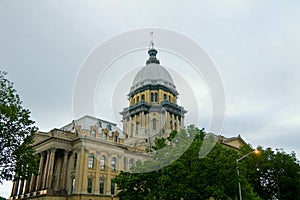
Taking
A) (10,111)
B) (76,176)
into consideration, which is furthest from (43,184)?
(10,111)

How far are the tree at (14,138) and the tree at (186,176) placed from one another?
9666mm

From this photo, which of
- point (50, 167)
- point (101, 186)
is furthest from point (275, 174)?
point (50, 167)

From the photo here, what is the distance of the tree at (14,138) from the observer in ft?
82.3

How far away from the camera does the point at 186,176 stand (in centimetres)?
2370

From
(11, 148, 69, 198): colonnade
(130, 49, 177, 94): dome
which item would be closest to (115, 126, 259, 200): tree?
(11, 148, 69, 198): colonnade

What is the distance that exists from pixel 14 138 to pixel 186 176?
17.1 meters

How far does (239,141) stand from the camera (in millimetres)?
72438

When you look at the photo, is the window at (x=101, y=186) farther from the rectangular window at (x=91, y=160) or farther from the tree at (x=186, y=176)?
the tree at (x=186, y=176)

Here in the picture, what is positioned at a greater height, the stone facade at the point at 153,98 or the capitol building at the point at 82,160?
the stone facade at the point at 153,98

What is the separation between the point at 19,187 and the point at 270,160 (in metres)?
52.8

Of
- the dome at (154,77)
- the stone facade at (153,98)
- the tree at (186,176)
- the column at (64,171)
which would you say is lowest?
the tree at (186,176)

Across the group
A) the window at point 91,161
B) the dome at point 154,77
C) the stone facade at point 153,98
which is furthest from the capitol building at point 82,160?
the dome at point 154,77

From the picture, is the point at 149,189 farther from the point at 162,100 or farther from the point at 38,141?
the point at 162,100

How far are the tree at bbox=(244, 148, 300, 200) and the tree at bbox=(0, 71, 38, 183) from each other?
111 ft
